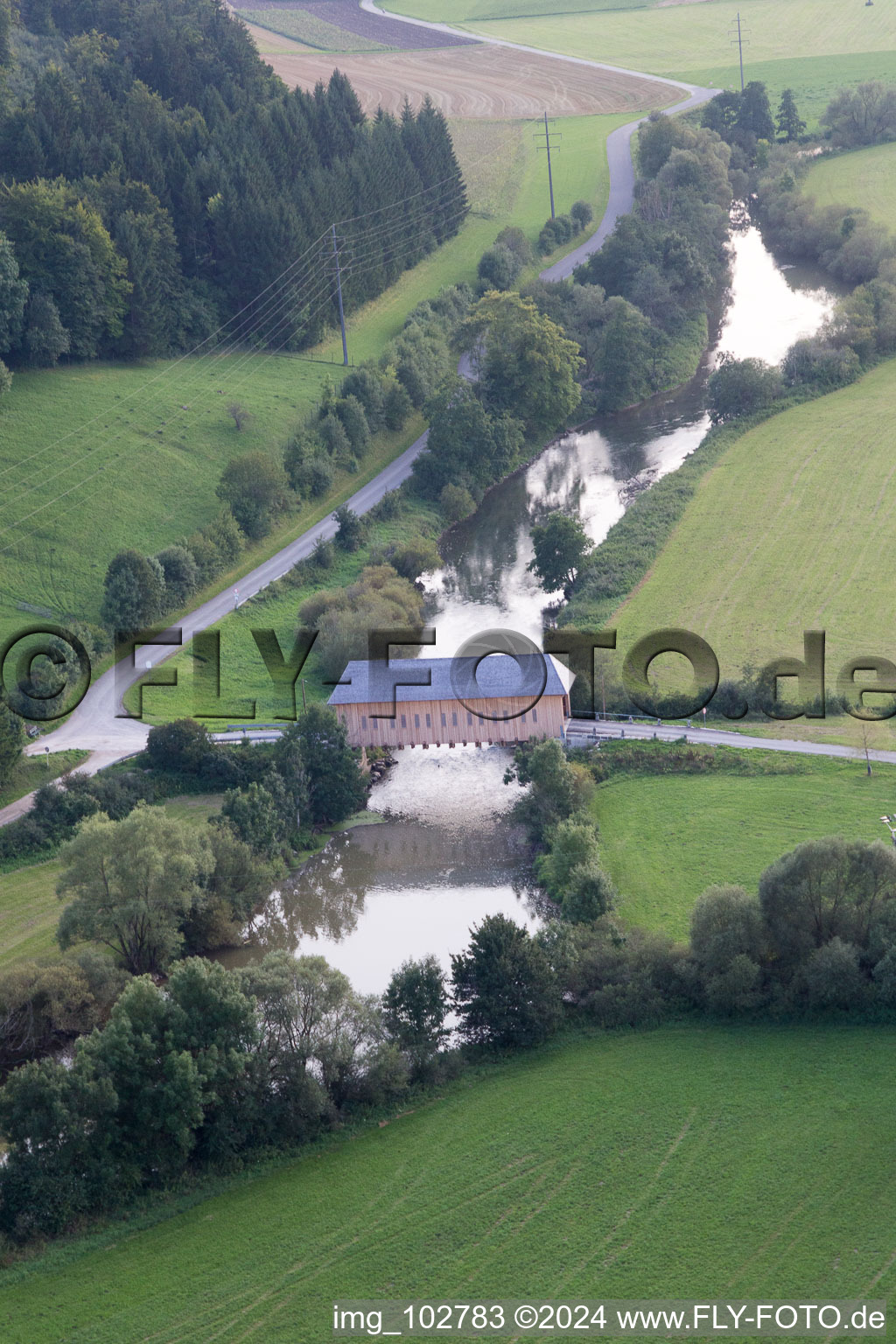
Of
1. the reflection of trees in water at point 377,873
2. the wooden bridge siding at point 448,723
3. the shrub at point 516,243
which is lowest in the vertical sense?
the reflection of trees in water at point 377,873

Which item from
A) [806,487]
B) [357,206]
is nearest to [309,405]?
[357,206]

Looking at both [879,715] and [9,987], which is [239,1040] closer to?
[9,987]

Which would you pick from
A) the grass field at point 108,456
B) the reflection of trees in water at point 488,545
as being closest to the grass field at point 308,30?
the grass field at point 108,456

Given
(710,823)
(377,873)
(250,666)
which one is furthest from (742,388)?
(377,873)

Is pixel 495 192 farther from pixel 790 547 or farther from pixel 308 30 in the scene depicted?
pixel 790 547

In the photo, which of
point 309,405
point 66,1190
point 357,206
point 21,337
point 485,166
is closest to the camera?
point 66,1190

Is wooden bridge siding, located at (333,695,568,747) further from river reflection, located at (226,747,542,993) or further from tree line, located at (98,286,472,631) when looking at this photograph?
tree line, located at (98,286,472,631)

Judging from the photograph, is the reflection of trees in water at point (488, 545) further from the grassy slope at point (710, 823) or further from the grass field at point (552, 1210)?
the grass field at point (552, 1210)

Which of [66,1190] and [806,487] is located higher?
[806,487]
